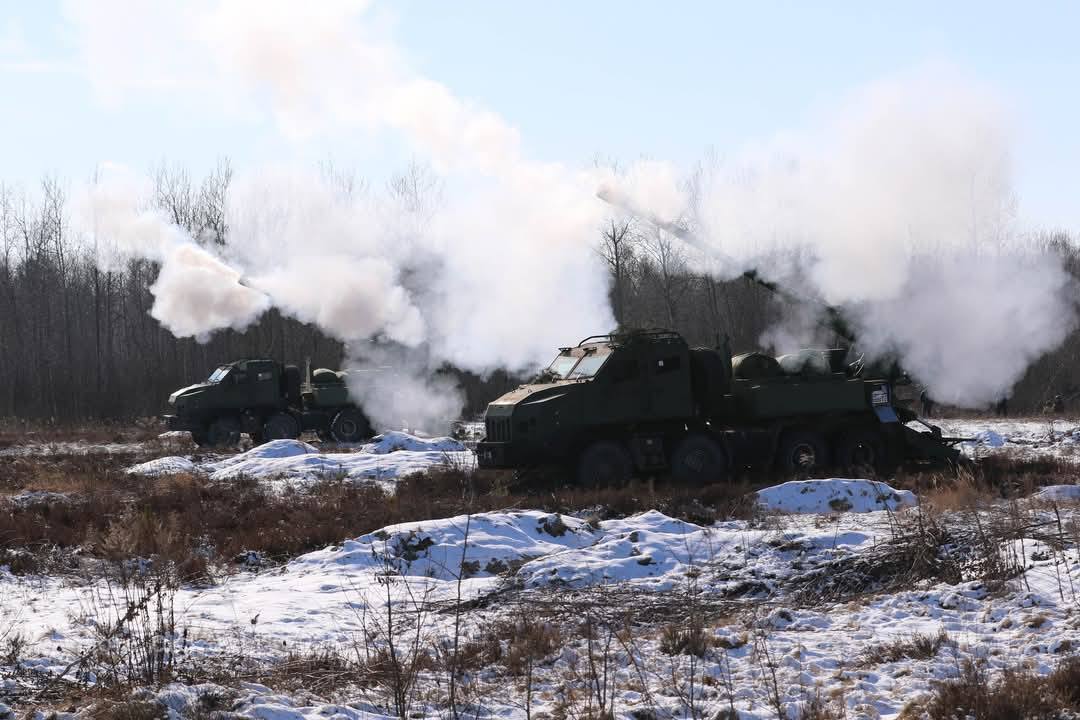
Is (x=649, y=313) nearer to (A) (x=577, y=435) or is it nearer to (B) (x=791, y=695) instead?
(A) (x=577, y=435)

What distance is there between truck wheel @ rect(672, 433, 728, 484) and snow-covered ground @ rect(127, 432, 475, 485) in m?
4.09

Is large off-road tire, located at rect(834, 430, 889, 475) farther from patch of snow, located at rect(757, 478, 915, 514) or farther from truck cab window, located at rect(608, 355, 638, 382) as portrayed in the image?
truck cab window, located at rect(608, 355, 638, 382)

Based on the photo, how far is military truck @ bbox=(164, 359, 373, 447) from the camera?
97.1 ft

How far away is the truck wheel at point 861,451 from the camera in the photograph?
19.1m

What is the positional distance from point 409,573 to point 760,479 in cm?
883

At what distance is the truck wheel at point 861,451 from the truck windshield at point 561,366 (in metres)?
5.05

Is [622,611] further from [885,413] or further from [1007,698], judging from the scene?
[885,413]

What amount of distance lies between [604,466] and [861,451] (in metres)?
5.00

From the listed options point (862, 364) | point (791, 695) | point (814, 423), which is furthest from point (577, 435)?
point (791, 695)

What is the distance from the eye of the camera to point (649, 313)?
170 feet

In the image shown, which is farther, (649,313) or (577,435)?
(649,313)

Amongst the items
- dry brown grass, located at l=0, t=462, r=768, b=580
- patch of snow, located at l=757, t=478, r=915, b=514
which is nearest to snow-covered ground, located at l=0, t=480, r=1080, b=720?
dry brown grass, located at l=0, t=462, r=768, b=580

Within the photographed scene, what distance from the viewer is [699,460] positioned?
18219 mm

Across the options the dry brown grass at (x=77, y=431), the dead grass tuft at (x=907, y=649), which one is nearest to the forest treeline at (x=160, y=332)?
the dry brown grass at (x=77, y=431)
